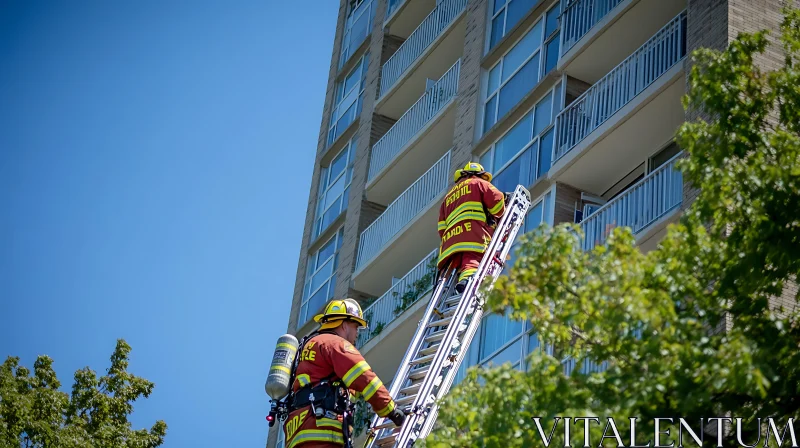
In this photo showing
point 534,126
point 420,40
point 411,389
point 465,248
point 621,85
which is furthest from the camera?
point 420,40

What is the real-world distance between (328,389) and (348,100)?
19.7m

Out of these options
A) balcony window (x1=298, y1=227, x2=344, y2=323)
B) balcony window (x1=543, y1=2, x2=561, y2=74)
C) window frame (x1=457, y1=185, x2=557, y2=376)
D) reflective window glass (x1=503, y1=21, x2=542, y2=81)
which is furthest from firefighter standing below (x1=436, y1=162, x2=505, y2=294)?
balcony window (x1=298, y1=227, x2=344, y2=323)

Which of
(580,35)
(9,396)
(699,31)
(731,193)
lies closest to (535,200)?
(580,35)

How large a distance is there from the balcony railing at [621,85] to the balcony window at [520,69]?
1896 millimetres

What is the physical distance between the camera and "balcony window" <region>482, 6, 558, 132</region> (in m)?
21.8

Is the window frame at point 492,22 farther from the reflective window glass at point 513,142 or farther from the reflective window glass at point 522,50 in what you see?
the reflective window glass at point 513,142

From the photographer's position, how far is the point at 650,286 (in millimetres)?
9617

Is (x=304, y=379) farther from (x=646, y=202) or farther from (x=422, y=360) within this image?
(x=646, y=202)

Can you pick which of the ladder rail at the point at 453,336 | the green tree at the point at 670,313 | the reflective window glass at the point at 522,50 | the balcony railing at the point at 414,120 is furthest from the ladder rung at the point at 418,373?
the balcony railing at the point at 414,120

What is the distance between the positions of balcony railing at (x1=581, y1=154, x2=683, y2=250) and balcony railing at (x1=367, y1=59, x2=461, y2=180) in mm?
7321

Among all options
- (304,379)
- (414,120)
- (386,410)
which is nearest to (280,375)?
(304,379)

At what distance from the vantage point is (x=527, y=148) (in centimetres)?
2105

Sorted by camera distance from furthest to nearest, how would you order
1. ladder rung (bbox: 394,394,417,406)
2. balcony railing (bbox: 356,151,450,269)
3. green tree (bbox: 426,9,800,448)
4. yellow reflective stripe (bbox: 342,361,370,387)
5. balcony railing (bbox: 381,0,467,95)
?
balcony railing (bbox: 381,0,467,95) → balcony railing (bbox: 356,151,450,269) → ladder rung (bbox: 394,394,417,406) → yellow reflective stripe (bbox: 342,361,370,387) → green tree (bbox: 426,9,800,448)

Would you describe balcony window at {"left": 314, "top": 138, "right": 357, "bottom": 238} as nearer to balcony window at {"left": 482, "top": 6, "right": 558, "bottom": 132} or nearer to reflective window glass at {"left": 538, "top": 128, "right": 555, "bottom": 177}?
balcony window at {"left": 482, "top": 6, "right": 558, "bottom": 132}
